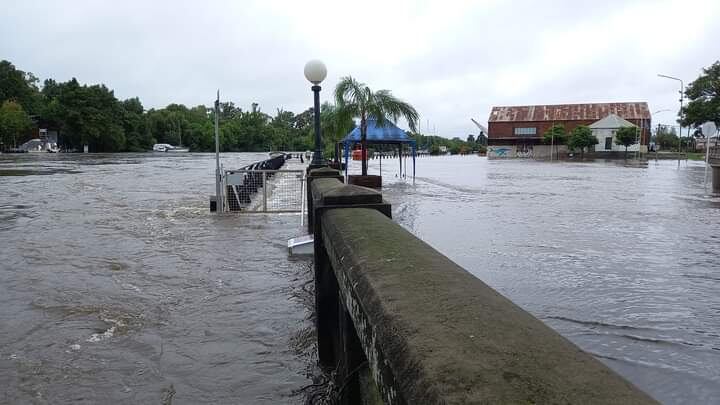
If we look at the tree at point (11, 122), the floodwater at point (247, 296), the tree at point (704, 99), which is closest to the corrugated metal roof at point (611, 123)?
the tree at point (704, 99)

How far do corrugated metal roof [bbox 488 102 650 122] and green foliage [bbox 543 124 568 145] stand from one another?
264 inches

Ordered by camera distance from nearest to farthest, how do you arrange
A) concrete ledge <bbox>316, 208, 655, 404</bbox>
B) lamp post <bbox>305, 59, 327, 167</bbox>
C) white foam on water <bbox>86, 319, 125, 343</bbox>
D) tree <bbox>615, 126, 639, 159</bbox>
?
concrete ledge <bbox>316, 208, 655, 404</bbox> < white foam on water <bbox>86, 319, 125, 343</bbox> < lamp post <bbox>305, 59, 327, 167</bbox> < tree <bbox>615, 126, 639, 159</bbox>

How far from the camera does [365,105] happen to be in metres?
21.7

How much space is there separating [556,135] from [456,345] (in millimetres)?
85449

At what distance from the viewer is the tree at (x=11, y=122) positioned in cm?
8056

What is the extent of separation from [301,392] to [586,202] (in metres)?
14.0

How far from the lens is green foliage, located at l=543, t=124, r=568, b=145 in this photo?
3172 inches

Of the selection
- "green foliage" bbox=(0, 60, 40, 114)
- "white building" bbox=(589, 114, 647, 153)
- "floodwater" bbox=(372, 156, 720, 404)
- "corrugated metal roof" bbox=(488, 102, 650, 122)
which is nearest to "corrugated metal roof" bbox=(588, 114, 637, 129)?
"white building" bbox=(589, 114, 647, 153)

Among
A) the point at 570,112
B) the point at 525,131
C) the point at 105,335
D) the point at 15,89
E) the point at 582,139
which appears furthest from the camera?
the point at 15,89

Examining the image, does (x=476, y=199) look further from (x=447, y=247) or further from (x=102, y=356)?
(x=102, y=356)

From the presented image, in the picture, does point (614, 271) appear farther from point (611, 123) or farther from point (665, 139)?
point (665, 139)

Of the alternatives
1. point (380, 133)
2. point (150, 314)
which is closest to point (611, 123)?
point (380, 133)

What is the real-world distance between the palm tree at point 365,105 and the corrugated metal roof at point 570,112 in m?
73.8

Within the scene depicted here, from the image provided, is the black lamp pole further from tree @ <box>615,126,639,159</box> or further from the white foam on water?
tree @ <box>615,126,639,159</box>
